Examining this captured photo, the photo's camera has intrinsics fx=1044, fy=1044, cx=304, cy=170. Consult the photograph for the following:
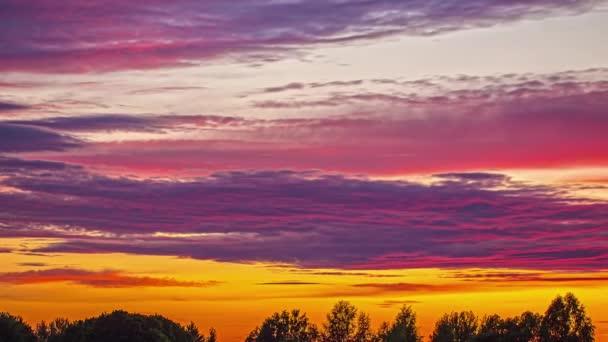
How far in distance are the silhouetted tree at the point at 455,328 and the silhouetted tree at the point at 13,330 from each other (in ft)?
235

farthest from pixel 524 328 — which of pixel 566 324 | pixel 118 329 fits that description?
pixel 118 329

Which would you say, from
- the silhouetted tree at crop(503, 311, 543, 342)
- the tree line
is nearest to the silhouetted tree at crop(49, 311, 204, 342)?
the tree line

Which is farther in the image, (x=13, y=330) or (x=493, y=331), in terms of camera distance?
(x=13, y=330)

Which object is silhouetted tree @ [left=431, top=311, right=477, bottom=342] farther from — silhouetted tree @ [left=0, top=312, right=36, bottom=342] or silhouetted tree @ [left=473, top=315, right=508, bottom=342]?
silhouetted tree @ [left=0, top=312, right=36, bottom=342]

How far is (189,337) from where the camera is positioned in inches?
7864

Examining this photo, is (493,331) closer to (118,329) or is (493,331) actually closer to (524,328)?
(524,328)

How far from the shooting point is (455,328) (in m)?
183

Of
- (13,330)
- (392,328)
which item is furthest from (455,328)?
(13,330)

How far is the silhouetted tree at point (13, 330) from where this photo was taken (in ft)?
598

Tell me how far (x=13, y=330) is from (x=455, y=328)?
255 feet

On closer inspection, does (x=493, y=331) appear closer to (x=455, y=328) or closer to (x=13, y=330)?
(x=455, y=328)

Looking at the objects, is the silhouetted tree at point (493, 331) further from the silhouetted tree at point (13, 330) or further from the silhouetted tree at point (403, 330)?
the silhouetted tree at point (13, 330)

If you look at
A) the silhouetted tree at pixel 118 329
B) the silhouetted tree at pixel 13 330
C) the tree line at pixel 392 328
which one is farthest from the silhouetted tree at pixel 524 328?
the silhouetted tree at pixel 13 330

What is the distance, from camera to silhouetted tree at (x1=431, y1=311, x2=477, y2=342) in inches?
6998
